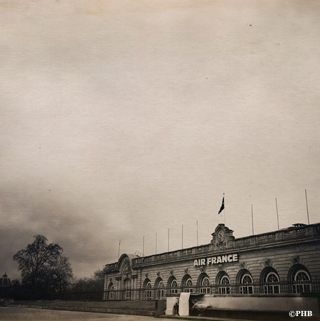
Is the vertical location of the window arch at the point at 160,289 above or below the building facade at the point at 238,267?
below

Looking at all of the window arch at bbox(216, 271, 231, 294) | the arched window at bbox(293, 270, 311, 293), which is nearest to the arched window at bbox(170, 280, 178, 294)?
the window arch at bbox(216, 271, 231, 294)

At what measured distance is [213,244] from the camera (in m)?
34.2

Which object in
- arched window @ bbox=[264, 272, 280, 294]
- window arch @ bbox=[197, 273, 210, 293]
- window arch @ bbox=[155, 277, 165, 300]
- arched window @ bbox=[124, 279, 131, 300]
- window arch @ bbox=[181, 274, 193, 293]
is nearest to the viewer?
arched window @ bbox=[264, 272, 280, 294]

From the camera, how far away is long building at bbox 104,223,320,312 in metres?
24.9

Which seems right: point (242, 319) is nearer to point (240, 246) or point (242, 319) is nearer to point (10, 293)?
point (240, 246)

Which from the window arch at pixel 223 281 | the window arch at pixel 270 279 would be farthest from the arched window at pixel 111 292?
the window arch at pixel 270 279

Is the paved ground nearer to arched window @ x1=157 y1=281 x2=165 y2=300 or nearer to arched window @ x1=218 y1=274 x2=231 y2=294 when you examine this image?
arched window @ x1=218 y1=274 x2=231 y2=294

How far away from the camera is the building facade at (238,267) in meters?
24.9

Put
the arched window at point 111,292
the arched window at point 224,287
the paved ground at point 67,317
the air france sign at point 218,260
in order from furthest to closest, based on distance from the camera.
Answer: the arched window at point 111,292, the arched window at point 224,287, the air france sign at point 218,260, the paved ground at point 67,317

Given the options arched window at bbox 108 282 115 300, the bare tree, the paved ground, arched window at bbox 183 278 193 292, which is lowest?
the paved ground

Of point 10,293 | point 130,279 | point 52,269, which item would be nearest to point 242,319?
point 130,279

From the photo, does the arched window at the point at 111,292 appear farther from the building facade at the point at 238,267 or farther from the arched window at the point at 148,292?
the arched window at the point at 148,292

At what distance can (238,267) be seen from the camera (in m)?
31.0

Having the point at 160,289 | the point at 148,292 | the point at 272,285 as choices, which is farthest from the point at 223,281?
the point at 148,292
